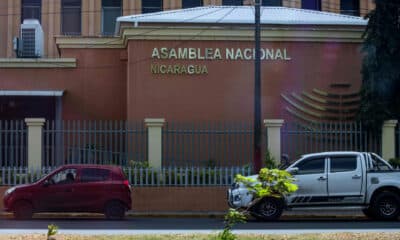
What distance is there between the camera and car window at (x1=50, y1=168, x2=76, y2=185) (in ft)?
63.2

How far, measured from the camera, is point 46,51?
145ft

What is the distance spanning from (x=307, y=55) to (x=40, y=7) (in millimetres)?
22589

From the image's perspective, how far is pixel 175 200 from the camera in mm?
21375

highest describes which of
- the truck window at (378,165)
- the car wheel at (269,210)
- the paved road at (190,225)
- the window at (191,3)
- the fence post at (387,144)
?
the window at (191,3)

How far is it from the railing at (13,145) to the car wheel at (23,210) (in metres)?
2.82

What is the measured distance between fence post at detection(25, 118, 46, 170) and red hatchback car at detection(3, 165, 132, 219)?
2615 millimetres

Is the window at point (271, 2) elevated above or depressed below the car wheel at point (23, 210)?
above

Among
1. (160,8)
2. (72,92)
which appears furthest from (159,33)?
(160,8)

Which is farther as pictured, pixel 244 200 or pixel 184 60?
pixel 184 60

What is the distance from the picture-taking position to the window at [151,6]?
143 ft

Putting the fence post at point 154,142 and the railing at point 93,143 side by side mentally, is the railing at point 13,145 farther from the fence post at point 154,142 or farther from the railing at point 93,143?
the fence post at point 154,142

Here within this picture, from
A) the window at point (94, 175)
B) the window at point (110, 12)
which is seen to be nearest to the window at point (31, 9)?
the window at point (110, 12)

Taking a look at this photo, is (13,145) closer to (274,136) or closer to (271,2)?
(274,136)

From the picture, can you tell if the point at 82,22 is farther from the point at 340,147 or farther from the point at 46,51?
the point at 340,147
